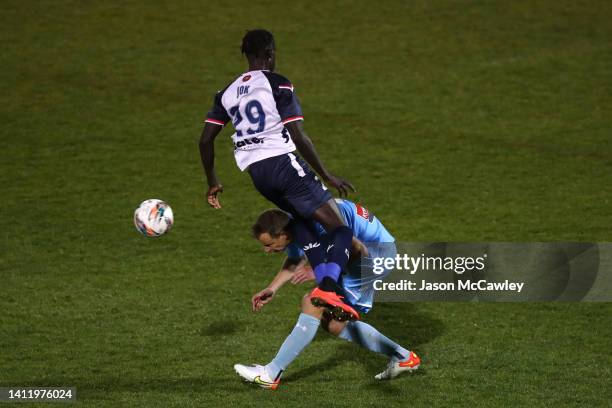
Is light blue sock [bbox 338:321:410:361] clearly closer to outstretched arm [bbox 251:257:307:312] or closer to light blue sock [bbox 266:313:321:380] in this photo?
light blue sock [bbox 266:313:321:380]

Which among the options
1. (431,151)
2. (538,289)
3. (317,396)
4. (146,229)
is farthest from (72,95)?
(317,396)

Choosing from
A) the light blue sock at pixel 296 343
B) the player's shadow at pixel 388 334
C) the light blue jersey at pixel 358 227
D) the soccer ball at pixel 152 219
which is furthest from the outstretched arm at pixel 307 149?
the soccer ball at pixel 152 219

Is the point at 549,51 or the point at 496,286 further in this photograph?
the point at 549,51

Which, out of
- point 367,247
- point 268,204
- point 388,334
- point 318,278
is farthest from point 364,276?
point 268,204

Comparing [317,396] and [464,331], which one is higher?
[464,331]

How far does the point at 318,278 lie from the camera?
21.4 feet

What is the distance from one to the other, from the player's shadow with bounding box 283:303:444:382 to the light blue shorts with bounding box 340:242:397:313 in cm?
55

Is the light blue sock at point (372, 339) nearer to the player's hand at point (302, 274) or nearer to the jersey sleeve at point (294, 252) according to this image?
the player's hand at point (302, 274)

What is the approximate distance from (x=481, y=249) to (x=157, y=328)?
3.84 m

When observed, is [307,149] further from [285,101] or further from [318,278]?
[318,278]

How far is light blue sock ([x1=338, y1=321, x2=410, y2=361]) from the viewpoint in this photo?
6992 mm

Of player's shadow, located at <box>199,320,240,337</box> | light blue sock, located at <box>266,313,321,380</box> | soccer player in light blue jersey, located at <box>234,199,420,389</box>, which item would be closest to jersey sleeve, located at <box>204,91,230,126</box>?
soccer player in light blue jersey, located at <box>234,199,420,389</box>

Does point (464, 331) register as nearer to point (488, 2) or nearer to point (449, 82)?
point (449, 82)

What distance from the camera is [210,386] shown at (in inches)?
270
